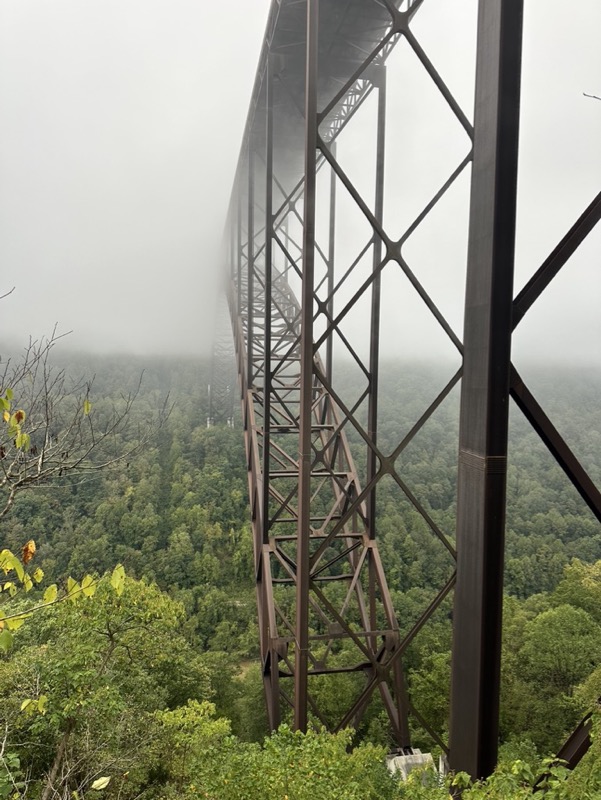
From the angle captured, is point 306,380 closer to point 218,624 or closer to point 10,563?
point 10,563

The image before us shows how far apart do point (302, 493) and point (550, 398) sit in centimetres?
1488

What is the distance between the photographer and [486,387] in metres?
1.97

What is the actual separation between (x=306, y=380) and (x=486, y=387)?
230 centimetres

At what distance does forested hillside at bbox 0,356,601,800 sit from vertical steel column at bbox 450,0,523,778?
0.39 metres

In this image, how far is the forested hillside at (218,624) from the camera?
12.6 ft

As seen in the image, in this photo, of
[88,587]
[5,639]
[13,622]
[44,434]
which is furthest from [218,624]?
[5,639]

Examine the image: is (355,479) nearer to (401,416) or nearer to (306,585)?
(306,585)

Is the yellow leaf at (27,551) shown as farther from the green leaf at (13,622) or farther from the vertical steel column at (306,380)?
the vertical steel column at (306,380)

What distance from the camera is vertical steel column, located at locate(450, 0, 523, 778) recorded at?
1.90 meters

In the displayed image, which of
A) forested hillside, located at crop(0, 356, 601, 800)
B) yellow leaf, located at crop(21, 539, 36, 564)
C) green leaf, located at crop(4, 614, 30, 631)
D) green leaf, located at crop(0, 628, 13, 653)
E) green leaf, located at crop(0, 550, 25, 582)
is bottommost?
forested hillside, located at crop(0, 356, 601, 800)

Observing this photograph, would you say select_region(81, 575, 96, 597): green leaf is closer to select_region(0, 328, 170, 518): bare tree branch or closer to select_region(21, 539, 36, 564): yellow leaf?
select_region(21, 539, 36, 564): yellow leaf

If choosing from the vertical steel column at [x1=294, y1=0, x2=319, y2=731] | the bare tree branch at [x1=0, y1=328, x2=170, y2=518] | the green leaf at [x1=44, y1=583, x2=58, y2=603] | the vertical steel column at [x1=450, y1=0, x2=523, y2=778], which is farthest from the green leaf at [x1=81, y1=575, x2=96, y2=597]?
the vertical steel column at [x1=294, y1=0, x2=319, y2=731]

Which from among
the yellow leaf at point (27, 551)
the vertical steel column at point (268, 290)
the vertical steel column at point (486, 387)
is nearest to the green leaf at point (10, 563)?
the yellow leaf at point (27, 551)

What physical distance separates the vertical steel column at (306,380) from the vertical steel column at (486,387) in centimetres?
206
